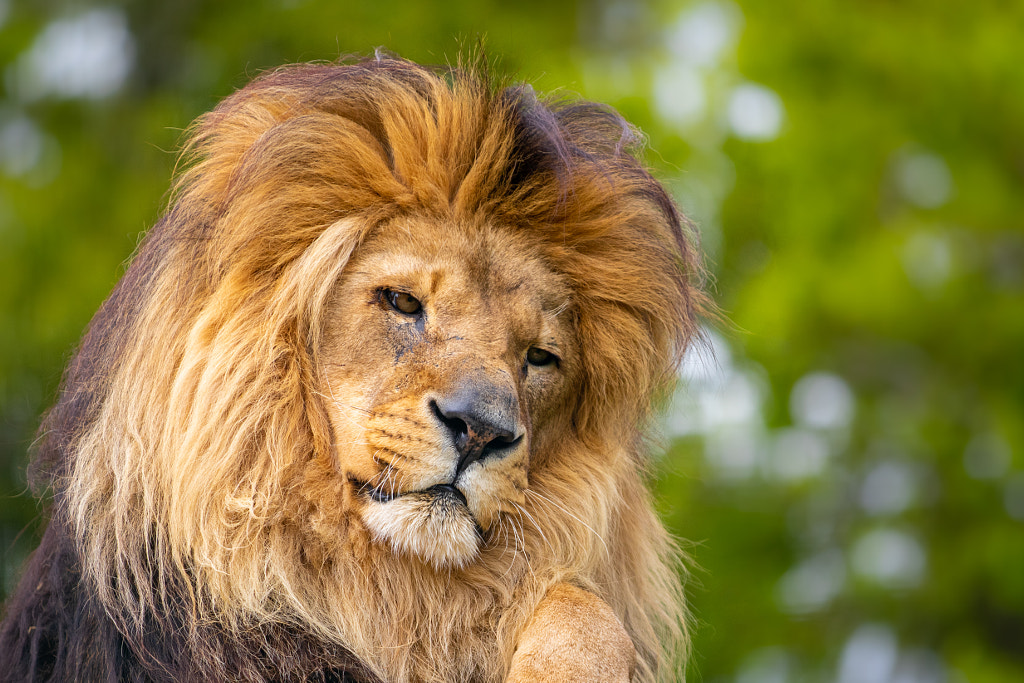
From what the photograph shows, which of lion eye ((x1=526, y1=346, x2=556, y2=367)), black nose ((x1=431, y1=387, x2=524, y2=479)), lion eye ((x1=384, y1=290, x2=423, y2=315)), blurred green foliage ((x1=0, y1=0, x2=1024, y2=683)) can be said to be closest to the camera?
black nose ((x1=431, y1=387, x2=524, y2=479))

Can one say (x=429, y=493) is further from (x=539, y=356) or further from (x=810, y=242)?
(x=810, y=242)

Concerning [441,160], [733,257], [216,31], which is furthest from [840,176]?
[441,160]

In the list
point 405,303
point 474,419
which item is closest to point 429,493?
point 474,419

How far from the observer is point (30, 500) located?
321cm

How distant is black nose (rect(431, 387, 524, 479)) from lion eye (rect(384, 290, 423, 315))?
233mm

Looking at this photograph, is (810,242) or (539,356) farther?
(810,242)

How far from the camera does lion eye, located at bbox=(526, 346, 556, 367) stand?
92.7 inches

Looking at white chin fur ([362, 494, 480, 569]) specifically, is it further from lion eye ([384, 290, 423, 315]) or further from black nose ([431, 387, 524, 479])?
lion eye ([384, 290, 423, 315])

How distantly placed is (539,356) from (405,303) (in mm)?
347

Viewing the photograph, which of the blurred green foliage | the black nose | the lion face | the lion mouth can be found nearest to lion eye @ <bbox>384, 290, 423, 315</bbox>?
the lion face

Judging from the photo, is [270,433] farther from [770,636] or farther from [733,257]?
[770,636]

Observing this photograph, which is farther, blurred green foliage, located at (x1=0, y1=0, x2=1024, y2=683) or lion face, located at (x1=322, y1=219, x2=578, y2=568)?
blurred green foliage, located at (x1=0, y1=0, x2=1024, y2=683)

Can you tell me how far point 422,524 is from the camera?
2.02m

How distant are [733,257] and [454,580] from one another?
361 cm
